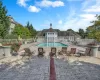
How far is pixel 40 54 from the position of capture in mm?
13539

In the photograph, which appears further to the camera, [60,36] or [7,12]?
[60,36]

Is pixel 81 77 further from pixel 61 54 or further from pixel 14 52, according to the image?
pixel 14 52

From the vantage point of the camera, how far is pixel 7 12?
29188 millimetres

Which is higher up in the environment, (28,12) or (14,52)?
(28,12)

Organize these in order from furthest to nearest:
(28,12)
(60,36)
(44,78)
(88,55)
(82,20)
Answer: (60,36), (28,12), (82,20), (88,55), (44,78)

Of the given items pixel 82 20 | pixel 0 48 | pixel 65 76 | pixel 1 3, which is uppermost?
pixel 1 3

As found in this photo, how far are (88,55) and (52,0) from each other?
777cm

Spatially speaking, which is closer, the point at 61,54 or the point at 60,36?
the point at 61,54

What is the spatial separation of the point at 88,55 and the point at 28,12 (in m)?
17.7

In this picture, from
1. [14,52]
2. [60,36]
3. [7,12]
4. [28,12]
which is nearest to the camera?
[14,52]

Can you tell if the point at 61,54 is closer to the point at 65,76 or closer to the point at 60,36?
the point at 65,76

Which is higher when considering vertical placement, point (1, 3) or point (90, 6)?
point (1, 3)

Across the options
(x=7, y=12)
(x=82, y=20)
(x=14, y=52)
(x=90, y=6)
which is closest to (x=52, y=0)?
(x=90, y=6)

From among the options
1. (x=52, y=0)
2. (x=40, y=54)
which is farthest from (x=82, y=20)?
(x=40, y=54)
